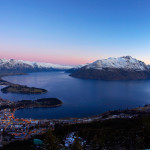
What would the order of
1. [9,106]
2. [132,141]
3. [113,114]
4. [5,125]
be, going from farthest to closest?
[9,106] → [113,114] → [5,125] → [132,141]

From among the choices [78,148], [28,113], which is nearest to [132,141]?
[78,148]

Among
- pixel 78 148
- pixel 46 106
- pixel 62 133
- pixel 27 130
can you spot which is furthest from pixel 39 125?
pixel 78 148

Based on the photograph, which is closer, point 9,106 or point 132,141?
point 132,141

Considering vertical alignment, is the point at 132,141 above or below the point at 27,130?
above

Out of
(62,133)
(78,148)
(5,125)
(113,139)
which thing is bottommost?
(5,125)

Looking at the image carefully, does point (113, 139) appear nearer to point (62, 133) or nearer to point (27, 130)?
point (62, 133)

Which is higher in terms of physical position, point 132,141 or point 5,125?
point 132,141

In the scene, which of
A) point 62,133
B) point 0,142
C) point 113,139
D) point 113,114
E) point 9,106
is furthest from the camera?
point 9,106

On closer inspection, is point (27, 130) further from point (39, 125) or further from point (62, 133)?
point (62, 133)

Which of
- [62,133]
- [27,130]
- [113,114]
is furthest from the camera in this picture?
[113,114]

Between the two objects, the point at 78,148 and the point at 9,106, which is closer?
the point at 78,148
